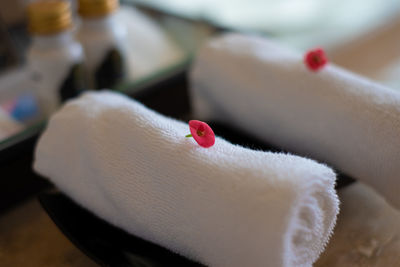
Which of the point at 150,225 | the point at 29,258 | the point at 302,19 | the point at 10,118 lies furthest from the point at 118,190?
the point at 302,19

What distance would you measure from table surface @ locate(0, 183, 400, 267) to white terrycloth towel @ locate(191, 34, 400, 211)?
1.7 inches

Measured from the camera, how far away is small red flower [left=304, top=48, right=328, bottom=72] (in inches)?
16.5

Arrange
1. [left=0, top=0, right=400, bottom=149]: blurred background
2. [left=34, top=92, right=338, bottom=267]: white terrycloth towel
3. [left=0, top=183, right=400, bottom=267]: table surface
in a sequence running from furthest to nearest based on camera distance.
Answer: [left=0, top=0, right=400, bottom=149]: blurred background → [left=0, top=183, right=400, bottom=267]: table surface → [left=34, top=92, right=338, bottom=267]: white terrycloth towel

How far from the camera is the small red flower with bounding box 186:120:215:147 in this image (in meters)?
0.33

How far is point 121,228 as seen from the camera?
1.24 feet

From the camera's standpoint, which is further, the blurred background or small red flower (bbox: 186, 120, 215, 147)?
the blurred background

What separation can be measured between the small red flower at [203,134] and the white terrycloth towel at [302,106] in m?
0.12

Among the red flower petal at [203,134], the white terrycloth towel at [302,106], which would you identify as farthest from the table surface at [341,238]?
the red flower petal at [203,134]

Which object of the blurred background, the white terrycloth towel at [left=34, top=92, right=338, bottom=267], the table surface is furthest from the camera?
the blurred background

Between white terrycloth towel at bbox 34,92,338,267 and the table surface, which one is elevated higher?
white terrycloth towel at bbox 34,92,338,267

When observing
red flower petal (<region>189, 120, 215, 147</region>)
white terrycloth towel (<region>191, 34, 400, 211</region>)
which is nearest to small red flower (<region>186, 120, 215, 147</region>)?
red flower petal (<region>189, 120, 215, 147</region>)

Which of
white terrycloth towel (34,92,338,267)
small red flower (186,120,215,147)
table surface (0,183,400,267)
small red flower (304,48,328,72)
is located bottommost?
table surface (0,183,400,267)

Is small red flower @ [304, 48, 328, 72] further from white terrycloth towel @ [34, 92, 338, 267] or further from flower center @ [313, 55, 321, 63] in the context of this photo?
white terrycloth towel @ [34, 92, 338, 267]

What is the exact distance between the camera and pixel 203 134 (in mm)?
333
